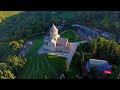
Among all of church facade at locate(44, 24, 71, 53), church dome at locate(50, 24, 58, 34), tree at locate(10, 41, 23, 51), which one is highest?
church dome at locate(50, 24, 58, 34)

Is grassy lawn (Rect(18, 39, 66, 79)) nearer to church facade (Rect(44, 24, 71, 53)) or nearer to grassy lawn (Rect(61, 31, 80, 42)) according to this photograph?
church facade (Rect(44, 24, 71, 53))

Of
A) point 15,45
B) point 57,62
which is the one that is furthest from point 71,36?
point 15,45

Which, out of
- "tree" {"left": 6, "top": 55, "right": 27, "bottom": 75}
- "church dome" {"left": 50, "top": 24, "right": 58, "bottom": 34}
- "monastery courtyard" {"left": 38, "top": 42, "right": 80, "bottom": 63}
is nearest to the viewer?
"tree" {"left": 6, "top": 55, "right": 27, "bottom": 75}

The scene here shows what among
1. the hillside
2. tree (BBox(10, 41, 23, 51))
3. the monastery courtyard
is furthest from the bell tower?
tree (BBox(10, 41, 23, 51))

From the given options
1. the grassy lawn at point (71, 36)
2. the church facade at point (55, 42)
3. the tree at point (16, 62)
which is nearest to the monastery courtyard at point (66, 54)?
the church facade at point (55, 42)

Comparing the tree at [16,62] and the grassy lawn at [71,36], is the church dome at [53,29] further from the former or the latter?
the tree at [16,62]

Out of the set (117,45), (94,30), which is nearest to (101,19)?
(94,30)
